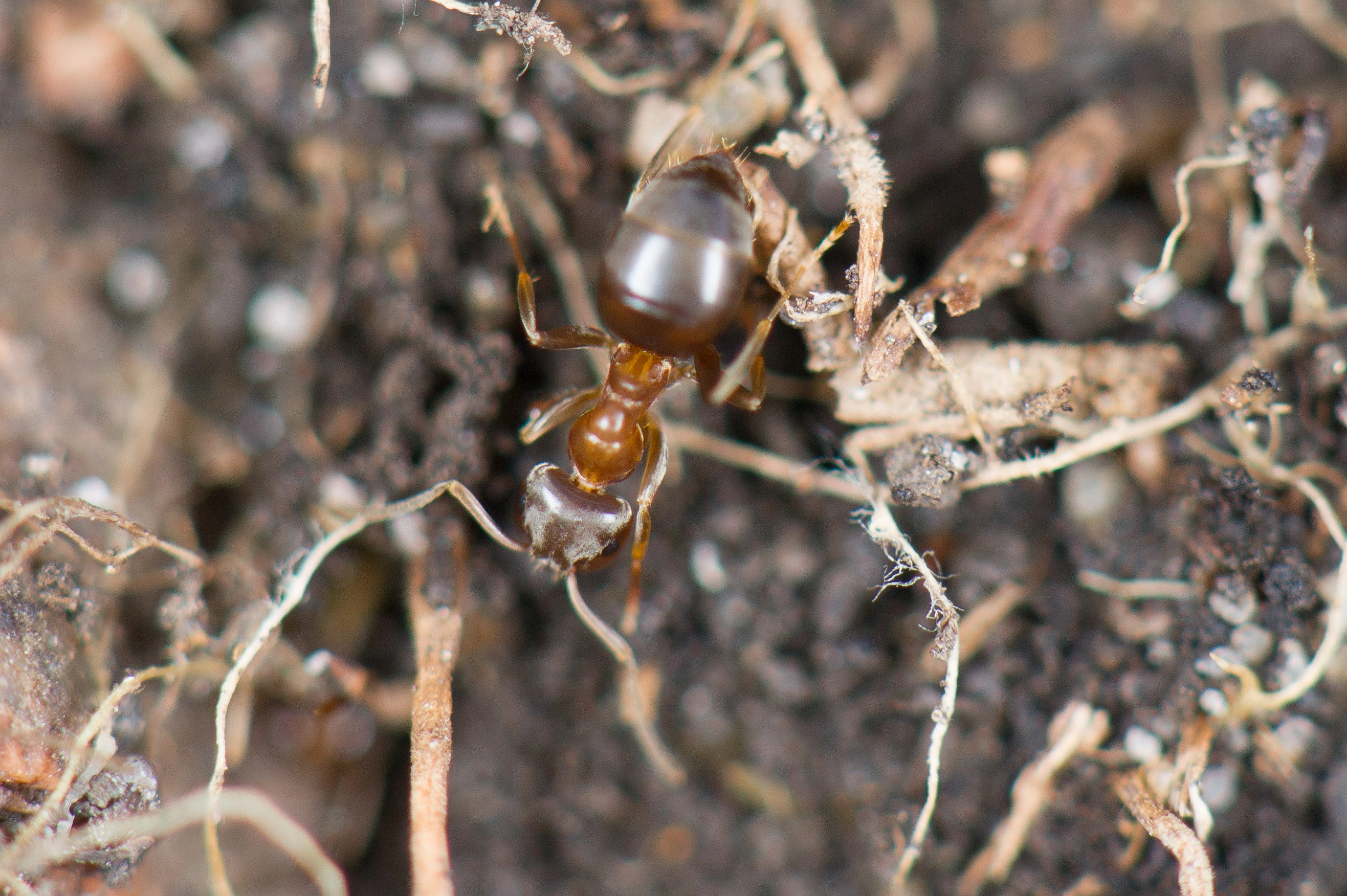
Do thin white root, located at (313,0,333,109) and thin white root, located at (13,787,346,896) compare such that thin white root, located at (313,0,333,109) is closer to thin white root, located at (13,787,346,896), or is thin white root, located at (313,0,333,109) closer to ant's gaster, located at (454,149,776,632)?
ant's gaster, located at (454,149,776,632)

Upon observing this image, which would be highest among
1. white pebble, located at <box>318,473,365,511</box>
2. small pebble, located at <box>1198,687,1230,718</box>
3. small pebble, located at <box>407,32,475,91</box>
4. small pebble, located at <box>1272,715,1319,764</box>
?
small pebble, located at <box>407,32,475,91</box>

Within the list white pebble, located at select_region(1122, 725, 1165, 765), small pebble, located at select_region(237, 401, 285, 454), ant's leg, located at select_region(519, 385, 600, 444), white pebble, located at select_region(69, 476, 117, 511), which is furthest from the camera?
small pebble, located at select_region(237, 401, 285, 454)

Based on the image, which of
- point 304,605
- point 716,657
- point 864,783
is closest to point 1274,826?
point 864,783

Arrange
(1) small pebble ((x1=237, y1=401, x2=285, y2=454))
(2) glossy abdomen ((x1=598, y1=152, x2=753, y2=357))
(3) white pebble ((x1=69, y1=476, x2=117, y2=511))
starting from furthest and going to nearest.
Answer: (1) small pebble ((x1=237, y1=401, x2=285, y2=454)) < (3) white pebble ((x1=69, y1=476, x2=117, y2=511)) < (2) glossy abdomen ((x1=598, y1=152, x2=753, y2=357))

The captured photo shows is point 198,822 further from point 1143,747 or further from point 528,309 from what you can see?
point 1143,747

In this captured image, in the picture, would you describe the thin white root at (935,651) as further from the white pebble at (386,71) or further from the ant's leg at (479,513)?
the white pebble at (386,71)

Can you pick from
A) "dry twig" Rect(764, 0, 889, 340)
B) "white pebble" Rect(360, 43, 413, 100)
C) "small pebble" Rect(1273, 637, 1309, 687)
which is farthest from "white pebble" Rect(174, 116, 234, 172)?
"small pebble" Rect(1273, 637, 1309, 687)
